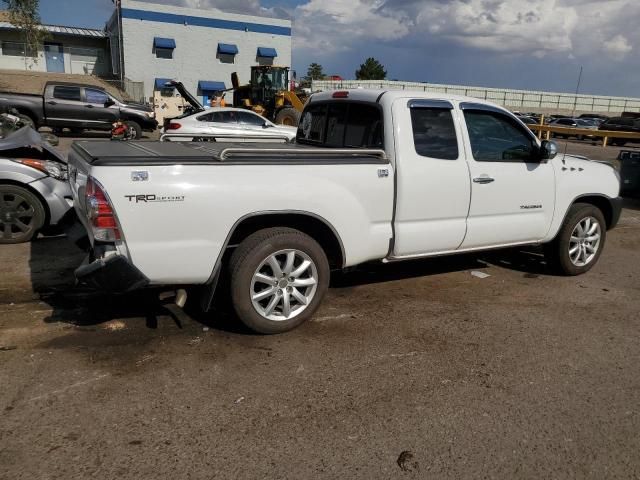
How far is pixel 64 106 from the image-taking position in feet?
60.3

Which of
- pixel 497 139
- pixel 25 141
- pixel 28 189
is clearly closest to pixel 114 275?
pixel 28 189

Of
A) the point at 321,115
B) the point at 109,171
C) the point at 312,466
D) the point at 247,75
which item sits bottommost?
the point at 312,466

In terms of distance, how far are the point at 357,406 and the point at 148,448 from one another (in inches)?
48.0

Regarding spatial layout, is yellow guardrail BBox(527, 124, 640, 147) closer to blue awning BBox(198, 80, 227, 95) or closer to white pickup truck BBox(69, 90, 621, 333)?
white pickup truck BBox(69, 90, 621, 333)

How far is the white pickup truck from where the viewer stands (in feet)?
11.7

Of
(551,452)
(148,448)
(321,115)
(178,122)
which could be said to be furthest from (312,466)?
(178,122)

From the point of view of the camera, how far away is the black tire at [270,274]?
13.0ft

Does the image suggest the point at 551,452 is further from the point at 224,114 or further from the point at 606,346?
the point at 224,114

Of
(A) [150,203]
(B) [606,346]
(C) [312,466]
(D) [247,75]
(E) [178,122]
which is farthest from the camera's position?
(D) [247,75]

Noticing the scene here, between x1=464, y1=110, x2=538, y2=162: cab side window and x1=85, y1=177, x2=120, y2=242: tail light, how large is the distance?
3.17 metres

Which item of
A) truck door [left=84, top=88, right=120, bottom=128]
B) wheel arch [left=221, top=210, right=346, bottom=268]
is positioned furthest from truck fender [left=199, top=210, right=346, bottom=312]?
truck door [left=84, top=88, right=120, bottom=128]

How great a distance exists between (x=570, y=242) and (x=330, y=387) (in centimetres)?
366

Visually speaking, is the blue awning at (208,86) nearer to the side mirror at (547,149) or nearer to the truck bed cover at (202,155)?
the truck bed cover at (202,155)

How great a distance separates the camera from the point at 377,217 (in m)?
4.45
